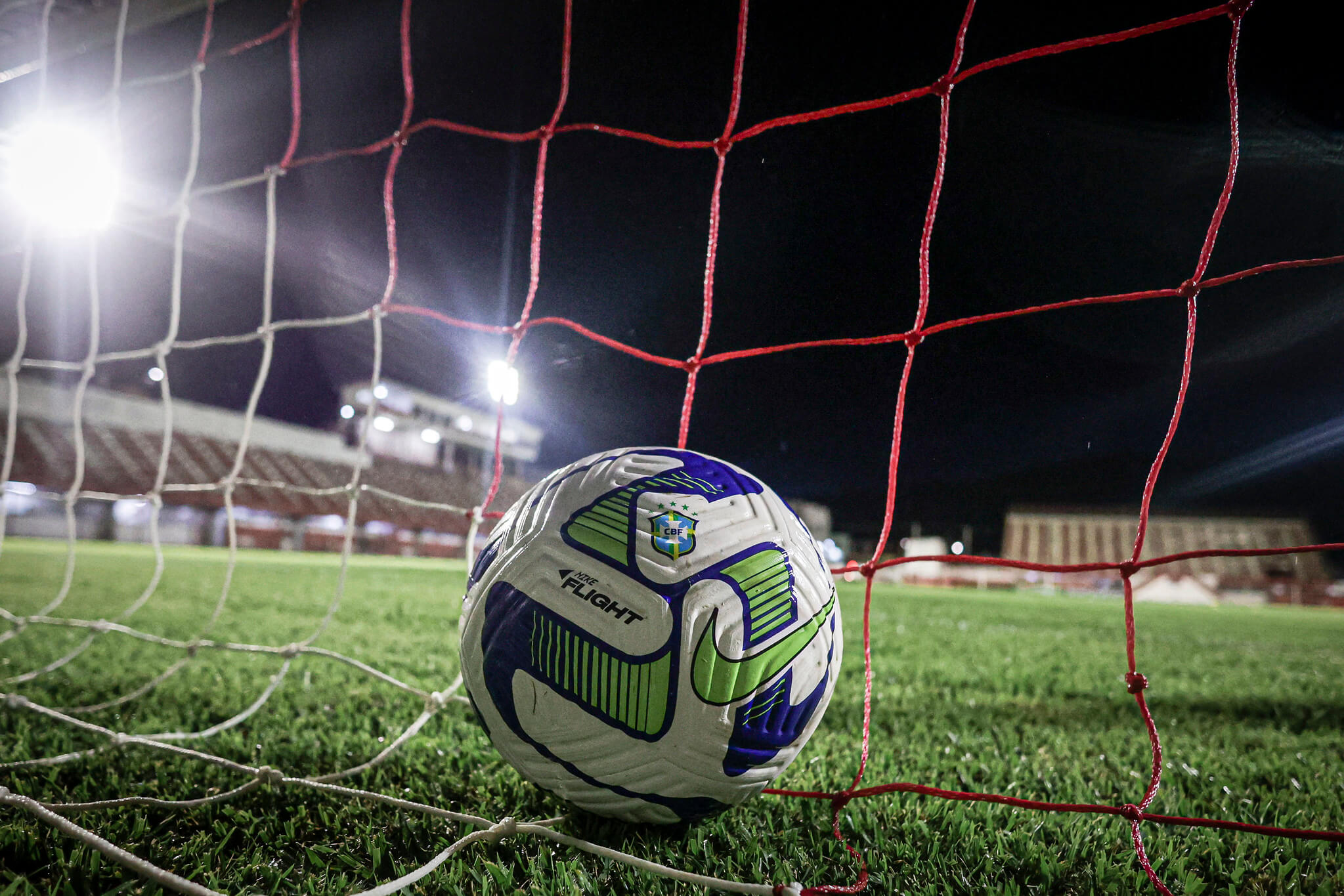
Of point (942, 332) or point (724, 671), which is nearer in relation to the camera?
point (724, 671)

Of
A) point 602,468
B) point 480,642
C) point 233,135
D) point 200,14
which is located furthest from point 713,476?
point 233,135

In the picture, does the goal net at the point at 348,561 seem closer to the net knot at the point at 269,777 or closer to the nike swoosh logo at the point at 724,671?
the net knot at the point at 269,777

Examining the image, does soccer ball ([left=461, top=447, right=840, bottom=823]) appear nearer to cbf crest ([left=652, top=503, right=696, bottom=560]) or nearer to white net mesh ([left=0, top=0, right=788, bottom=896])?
cbf crest ([left=652, top=503, right=696, bottom=560])

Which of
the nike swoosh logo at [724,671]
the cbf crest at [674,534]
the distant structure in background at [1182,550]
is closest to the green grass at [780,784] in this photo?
the nike swoosh logo at [724,671]

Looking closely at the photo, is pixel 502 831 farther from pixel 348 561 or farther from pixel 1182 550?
pixel 1182 550

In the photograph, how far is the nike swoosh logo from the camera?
1.21 metres

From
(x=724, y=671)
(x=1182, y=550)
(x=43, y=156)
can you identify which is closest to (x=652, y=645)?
(x=724, y=671)

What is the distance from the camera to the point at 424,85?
564cm

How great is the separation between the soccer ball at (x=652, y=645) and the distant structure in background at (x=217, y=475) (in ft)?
51.4

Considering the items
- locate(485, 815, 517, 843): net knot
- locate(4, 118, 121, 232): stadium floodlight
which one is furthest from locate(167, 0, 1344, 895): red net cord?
locate(4, 118, 121, 232): stadium floodlight

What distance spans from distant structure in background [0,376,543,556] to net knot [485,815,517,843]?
51.5 feet

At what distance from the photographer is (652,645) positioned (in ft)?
3.97

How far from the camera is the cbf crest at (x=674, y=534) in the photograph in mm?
1271

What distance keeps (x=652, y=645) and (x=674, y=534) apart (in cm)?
19
